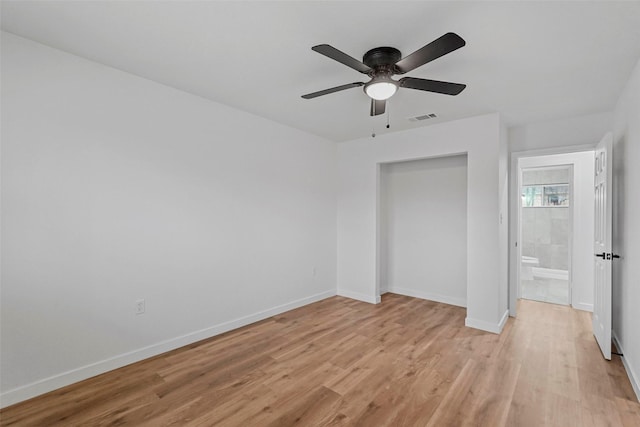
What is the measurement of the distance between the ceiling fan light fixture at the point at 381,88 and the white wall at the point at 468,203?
202 centimetres

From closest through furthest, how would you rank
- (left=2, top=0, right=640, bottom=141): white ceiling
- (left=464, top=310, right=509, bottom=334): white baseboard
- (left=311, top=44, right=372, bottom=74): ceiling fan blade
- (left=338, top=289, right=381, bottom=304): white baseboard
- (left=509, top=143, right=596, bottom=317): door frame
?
(left=311, top=44, right=372, bottom=74): ceiling fan blade
(left=2, top=0, right=640, bottom=141): white ceiling
(left=464, top=310, right=509, bottom=334): white baseboard
(left=509, top=143, right=596, bottom=317): door frame
(left=338, top=289, right=381, bottom=304): white baseboard

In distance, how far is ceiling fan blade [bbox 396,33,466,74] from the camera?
60.7 inches

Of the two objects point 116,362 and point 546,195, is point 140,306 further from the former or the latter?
point 546,195

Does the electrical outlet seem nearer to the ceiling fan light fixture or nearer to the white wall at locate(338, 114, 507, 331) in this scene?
the ceiling fan light fixture

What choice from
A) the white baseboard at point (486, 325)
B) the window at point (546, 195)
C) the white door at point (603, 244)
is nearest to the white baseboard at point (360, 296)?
the white baseboard at point (486, 325)

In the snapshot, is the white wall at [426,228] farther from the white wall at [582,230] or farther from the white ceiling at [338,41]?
the white ceiling at [338,41]

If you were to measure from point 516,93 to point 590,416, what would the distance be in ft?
9.01

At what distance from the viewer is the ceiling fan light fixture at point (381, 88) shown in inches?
82.0

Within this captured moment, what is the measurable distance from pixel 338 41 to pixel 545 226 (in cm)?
717

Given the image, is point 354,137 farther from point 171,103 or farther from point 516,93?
point 171,103

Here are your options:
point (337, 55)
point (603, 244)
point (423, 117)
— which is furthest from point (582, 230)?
point (337, 55)

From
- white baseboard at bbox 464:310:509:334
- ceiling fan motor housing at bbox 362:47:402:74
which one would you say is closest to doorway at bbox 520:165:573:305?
white baseboard at bbox 464:310:509:334

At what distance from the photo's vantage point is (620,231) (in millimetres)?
2865

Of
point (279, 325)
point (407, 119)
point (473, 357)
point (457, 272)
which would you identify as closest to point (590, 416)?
point (473, 357)
